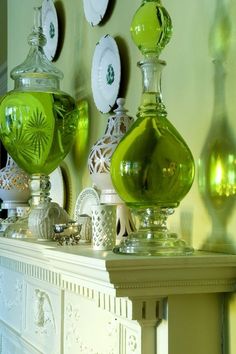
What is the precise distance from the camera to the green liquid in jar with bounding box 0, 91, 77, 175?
1171mm

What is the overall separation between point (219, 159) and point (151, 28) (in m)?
0.23

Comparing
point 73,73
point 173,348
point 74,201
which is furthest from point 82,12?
point 173,348

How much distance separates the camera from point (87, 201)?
1.24 meters

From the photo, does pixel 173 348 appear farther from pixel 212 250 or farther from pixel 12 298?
pixel 12 298

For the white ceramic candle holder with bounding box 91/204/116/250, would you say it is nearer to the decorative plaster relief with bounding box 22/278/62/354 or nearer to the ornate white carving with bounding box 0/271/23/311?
the decorative plaster relief with bounding box 22/278/62/354

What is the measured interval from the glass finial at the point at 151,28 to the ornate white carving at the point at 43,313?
62cm

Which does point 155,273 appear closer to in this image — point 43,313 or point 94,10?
point 43,313

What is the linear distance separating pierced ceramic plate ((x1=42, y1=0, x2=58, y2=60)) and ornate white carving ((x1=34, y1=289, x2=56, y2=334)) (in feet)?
2.47

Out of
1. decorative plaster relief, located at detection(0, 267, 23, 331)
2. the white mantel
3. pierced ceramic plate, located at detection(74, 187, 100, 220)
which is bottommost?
decorative plaster relief, located at detection(0, 267, 23, 331)

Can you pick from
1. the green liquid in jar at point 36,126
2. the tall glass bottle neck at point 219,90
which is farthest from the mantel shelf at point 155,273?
the green liquid in jar at point 36,126

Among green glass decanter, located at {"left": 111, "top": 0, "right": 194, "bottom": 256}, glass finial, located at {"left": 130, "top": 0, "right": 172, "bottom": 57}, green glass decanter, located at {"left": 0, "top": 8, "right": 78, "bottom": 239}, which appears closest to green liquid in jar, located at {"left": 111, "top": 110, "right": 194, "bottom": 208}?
green glass decanter, located at {"left": 111, "top": 0, "right": 194, "bottom": 256}

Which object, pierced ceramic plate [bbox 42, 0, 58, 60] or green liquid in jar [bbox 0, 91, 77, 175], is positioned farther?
pierced ceramic plate [bbox 42, 0, 58, 60]

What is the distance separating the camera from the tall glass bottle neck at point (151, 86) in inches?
31.2

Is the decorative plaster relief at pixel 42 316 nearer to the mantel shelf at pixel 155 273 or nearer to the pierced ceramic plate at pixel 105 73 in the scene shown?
the mantel shelf at pixel 155 273
